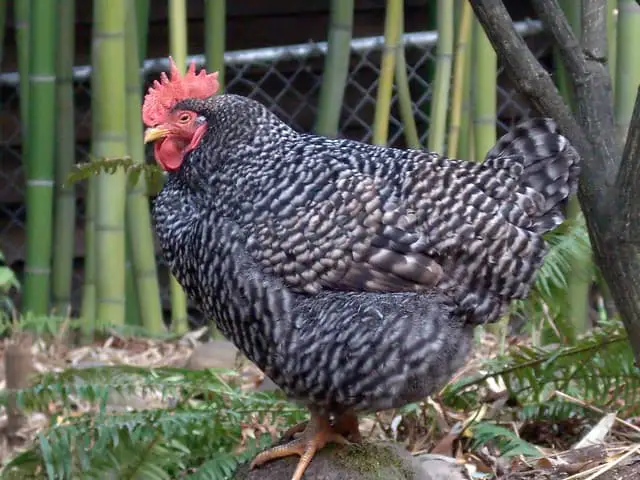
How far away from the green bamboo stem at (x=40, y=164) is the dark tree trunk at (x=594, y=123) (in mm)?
2526

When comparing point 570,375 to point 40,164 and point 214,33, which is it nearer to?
point 214,33

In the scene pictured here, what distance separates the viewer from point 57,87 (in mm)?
4617

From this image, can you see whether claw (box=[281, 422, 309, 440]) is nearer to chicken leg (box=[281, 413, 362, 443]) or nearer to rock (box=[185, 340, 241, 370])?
chicken leg (box=[281, 413, 362, 443])

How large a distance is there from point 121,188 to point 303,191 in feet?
5.89

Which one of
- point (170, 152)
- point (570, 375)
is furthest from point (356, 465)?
point (170, 152)

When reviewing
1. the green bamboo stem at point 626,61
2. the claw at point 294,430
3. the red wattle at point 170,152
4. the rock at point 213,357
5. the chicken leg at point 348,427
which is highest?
the green bamboo stem at point 626,61

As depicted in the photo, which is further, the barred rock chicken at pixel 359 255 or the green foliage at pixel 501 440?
the green foliage at pixel 501 440

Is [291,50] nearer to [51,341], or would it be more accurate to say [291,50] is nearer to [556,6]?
[51,341]

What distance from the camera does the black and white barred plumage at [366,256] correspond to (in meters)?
2.47

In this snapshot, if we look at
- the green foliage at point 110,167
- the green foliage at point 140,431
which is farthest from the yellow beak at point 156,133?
the green foliage at point 140,431

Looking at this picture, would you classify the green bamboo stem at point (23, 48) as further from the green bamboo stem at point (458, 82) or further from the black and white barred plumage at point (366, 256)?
the black and white barred plumage at point (366, 256)

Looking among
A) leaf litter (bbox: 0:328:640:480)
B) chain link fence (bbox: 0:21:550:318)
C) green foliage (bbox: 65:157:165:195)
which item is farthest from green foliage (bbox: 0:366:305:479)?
chain link fence (bbox: 0:21:550:318)

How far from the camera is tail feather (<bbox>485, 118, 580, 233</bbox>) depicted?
2.55 m

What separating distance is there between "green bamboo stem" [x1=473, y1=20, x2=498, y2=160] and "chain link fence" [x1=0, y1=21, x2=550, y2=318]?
0.99m
